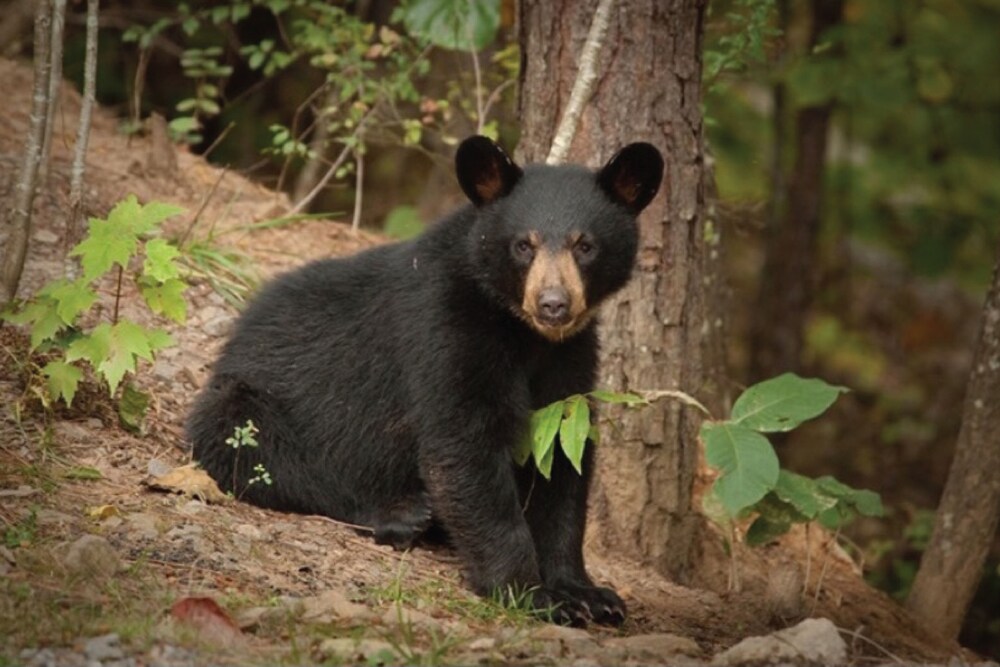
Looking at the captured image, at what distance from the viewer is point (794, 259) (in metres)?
11.0

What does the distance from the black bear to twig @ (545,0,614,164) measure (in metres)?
0.36

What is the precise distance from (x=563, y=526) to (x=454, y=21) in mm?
2977

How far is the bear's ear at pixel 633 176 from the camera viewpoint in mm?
5176

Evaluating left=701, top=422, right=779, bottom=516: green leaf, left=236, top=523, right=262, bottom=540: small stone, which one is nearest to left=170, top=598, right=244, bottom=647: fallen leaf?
left=236, top=523, right=262, bottom=540: small stone

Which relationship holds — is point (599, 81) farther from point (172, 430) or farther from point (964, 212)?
point (964, 212)

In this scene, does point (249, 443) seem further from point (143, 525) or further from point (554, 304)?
point (554, 304)

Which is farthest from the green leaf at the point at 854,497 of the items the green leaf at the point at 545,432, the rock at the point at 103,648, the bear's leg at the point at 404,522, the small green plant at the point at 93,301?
the rock at the point at 103,648

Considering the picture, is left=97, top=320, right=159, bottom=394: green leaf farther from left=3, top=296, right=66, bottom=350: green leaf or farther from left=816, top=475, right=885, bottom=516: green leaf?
left=816, top=475, right=885, bottom=516: green leaf

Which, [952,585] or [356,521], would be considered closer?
[356,521]

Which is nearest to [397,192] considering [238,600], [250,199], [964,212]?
[250,199]

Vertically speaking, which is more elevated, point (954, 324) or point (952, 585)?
point (954, 324)

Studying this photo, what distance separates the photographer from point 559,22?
591 centimetres

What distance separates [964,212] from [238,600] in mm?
8147

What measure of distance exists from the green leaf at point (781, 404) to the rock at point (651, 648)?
0.99 m
